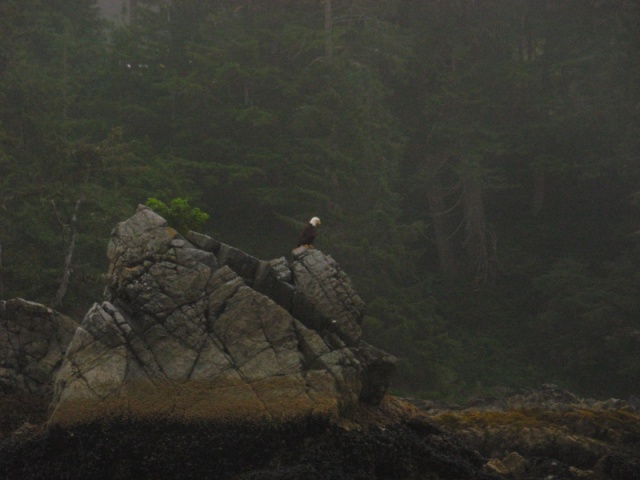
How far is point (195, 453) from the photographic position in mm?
16109

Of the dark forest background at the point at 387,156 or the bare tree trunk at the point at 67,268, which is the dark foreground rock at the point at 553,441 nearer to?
the dark forest background at the point at 387,156

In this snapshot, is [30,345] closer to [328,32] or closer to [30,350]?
[30,350]

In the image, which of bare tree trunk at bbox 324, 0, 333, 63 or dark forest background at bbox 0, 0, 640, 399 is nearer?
dark forest background at bbox 0, 0, 640, 399

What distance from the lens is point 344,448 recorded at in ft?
55.0

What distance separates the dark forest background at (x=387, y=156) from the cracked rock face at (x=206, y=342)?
815 cm

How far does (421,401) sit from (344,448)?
10.2 metres

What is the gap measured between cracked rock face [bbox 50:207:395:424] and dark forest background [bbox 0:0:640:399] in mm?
8155

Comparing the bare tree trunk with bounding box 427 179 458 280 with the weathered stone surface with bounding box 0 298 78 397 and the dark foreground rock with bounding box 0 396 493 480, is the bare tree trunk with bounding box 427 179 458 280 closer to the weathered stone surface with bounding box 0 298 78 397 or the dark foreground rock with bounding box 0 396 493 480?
the weathered stone surface with bounding box 0 298 78 397

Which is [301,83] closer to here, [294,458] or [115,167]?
[115,167]

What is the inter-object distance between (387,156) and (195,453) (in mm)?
21853

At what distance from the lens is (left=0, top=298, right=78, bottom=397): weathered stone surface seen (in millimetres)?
19453

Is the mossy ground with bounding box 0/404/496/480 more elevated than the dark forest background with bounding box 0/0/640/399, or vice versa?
the dark forest background with bounding box 0/0/640/399

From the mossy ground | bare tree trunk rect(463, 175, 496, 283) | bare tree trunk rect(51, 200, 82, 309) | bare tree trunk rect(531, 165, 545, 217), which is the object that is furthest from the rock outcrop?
bare tree trunk rect(531, 165, 545, 217)

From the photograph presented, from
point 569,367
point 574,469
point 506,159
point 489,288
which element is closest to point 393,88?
point 506,159
